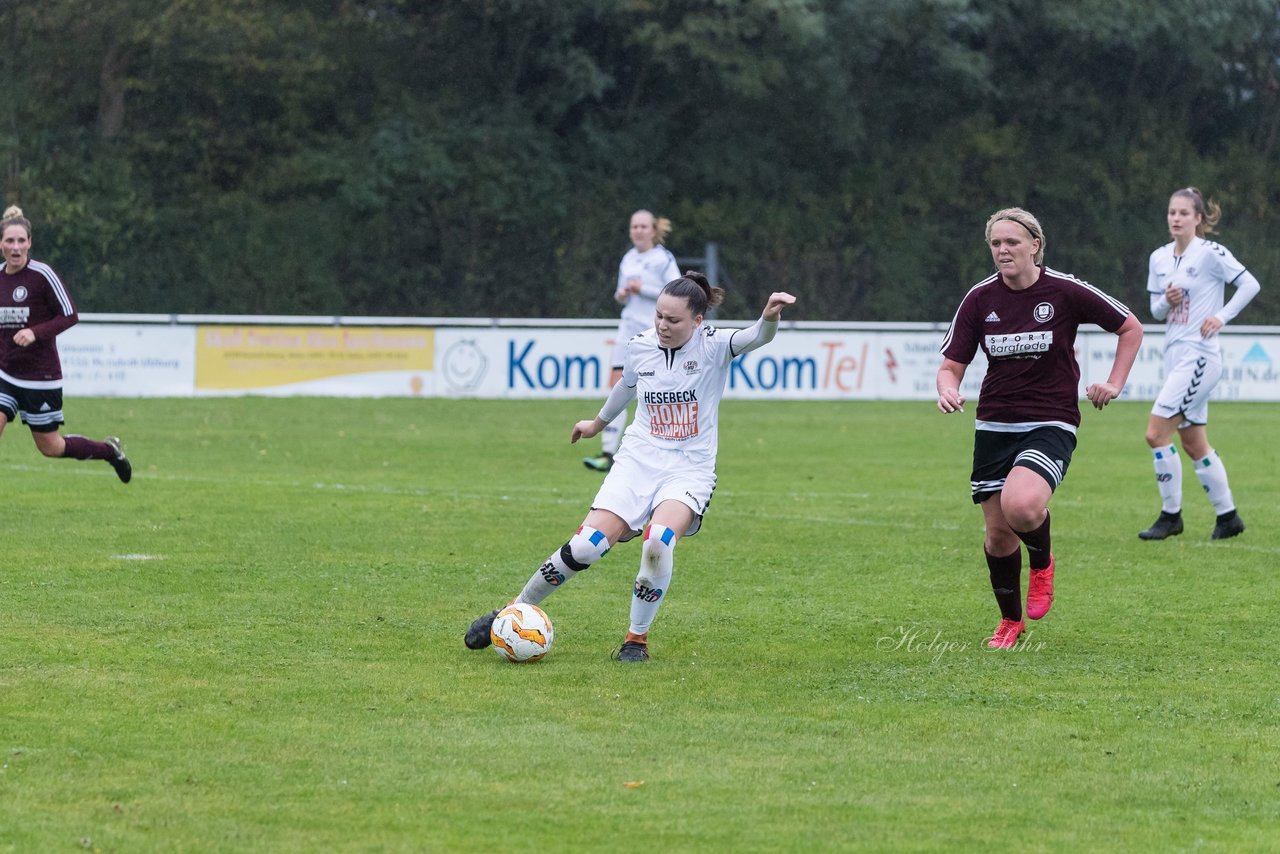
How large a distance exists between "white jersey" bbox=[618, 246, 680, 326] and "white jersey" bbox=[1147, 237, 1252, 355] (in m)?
5.25

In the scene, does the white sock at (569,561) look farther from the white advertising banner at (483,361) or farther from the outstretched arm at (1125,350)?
the white advertising banner at (483,361)

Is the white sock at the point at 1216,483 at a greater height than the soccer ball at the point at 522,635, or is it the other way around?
the white sock at the point at 1216,483

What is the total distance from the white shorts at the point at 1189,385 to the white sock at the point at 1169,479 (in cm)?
26

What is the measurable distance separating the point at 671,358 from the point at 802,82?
29846mm

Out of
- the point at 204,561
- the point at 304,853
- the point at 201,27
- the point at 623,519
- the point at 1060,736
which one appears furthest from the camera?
the point at 201,27

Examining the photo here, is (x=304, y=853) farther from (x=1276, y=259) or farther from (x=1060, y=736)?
(x=1276, y=259)

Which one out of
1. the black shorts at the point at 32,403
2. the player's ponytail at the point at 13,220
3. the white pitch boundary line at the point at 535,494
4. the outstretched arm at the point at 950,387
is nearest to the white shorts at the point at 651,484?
the outstretched arm at the point at 950,387

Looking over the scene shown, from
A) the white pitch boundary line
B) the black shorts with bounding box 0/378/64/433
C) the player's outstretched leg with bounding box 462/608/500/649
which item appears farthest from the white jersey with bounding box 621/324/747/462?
the black shorts with bounding box 0/378/64/433

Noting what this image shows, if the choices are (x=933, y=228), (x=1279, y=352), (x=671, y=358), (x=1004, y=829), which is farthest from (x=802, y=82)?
(x=1004, y=829)

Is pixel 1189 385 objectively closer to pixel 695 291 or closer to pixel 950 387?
pixel 950 387

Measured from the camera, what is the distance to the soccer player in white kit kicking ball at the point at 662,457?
7270mm

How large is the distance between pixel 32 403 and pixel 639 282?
569cm

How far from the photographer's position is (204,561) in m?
9.79

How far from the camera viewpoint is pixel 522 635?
23.5 feet
